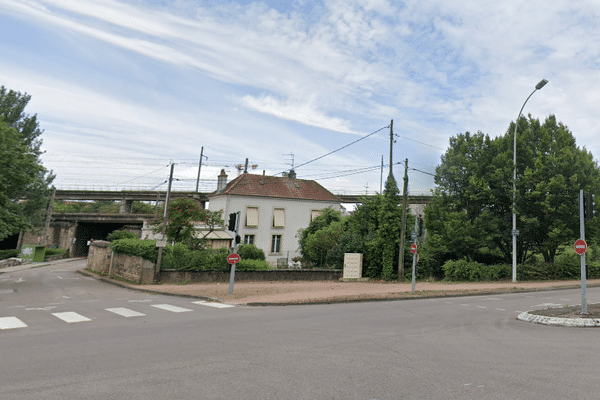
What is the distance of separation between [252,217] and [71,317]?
31308 millimetres

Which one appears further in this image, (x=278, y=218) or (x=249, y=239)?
(x=278, y=218)

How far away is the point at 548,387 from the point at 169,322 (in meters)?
7.57

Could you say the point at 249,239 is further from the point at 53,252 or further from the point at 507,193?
the point at 53,252

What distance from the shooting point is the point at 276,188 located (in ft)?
144

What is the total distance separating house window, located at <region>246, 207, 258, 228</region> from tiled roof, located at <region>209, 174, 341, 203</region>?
5.23ft

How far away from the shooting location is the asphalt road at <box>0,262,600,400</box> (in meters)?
4.48

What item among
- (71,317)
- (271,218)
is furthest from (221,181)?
(71,317)

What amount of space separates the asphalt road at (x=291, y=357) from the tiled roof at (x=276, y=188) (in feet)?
103

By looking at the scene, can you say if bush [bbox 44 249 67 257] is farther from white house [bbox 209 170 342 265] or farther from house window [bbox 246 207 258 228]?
house window [bbox 246 207 258 228]

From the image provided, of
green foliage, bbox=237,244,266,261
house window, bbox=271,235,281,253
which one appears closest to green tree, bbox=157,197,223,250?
green foliage, bbox=237,244,266,261

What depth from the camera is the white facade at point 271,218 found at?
41019 mm

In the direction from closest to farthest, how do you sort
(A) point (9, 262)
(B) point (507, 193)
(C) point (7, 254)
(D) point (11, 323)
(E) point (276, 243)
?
(D) point (11, 323)
(B) point (507, 193)
(A) point (9, 262)
(E) point (276, 243)
(C) point (7, 254)

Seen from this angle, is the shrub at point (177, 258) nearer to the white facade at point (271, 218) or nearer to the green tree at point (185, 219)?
the green tree at point (185, 219)

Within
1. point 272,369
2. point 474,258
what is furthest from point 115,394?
point 474,258
